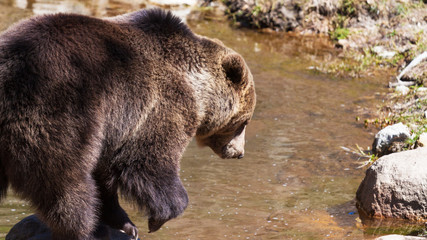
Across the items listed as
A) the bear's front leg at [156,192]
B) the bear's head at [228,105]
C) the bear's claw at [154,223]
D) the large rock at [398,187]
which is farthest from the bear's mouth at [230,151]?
the large rock at [398,187]

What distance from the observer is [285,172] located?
7.36m

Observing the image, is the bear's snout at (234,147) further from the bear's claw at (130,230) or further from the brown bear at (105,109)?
the bear's claw at (130,230)

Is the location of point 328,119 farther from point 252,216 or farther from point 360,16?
point 360,16

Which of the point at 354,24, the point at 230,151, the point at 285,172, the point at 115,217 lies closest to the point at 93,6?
the point at 354,24

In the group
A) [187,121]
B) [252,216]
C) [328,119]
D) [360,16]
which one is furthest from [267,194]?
[360,16]

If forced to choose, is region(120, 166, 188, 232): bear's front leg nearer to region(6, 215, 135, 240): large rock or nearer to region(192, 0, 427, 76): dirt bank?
region(6, 215, 135, 240): large rock

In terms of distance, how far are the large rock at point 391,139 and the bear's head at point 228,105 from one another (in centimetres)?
249

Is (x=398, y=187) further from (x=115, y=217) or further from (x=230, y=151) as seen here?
(x=115, y=217)

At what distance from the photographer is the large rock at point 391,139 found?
24.2 feet

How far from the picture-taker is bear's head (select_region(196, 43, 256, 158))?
5.21 meters

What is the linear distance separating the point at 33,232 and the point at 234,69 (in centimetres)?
212

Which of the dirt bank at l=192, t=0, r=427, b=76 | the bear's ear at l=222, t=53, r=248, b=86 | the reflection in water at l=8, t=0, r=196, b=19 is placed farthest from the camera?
the reflection in water at l=8, t=0, r=196, b=19

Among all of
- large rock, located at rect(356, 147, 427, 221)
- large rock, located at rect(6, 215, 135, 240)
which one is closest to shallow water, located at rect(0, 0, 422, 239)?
large rock, located at rect(356, 147, 427, 221)

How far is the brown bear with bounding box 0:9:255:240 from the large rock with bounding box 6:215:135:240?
0.36 ft
